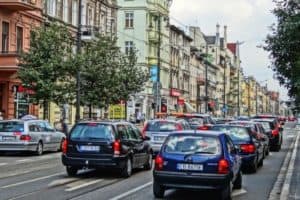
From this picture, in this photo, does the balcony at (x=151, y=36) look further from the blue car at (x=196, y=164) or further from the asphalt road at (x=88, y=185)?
the blue car at (x=196, y=164)

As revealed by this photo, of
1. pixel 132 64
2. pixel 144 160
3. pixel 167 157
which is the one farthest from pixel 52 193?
pixel 132 64

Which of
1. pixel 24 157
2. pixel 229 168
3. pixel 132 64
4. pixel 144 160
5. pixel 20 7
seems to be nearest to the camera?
pixel 229 168

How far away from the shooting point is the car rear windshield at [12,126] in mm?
26422

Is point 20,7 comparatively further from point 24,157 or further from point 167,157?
point 167,157

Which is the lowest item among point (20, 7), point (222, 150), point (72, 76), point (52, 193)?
point (52, 193)

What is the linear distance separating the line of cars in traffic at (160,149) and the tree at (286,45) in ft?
12.5

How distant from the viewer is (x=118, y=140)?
698 inches

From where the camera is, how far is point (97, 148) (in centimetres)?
1759

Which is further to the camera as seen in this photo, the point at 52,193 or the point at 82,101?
the point at 82,101

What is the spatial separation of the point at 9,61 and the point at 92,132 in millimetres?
21759

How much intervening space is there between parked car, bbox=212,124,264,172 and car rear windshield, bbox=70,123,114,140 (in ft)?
13.6

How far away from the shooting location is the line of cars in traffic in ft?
43.1

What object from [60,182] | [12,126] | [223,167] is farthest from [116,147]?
[12,126]

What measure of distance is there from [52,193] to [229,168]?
378 centimetres
